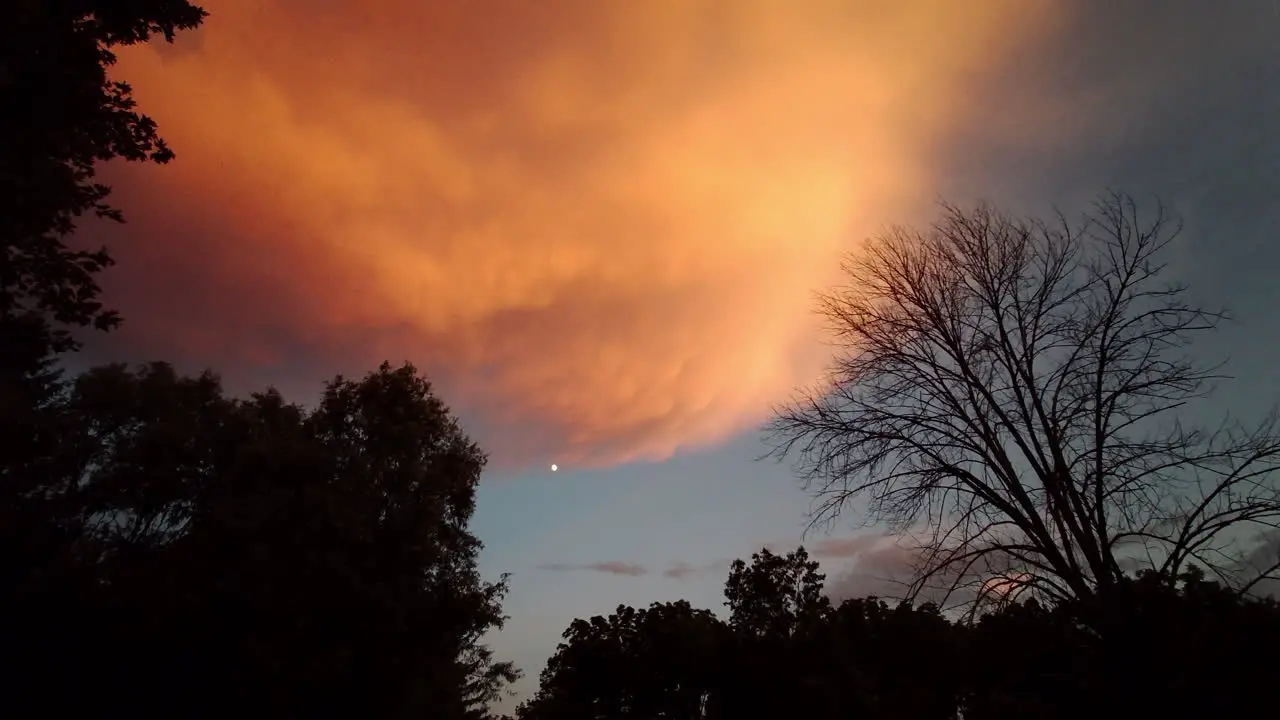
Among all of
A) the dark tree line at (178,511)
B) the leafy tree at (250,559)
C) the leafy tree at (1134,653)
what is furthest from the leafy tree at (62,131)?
the leafy tree at (1134,653)

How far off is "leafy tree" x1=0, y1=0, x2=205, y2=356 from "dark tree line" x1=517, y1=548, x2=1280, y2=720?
1531 centimetres

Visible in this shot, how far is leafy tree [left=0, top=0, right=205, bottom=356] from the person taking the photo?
1049 cm

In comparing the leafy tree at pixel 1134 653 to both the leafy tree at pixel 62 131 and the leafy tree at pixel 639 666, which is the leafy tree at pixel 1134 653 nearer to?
the leafy tree at pixel 639 666

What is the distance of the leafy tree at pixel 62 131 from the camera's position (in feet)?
34.4

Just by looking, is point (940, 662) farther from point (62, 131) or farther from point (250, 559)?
point (250, 559)

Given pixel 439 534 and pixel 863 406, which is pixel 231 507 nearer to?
pixel 439 534

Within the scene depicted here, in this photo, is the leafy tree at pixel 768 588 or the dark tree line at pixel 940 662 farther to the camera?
the leafy tree at pixel 768 588

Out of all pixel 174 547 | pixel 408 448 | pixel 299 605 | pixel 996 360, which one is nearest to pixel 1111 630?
pixel 996 360

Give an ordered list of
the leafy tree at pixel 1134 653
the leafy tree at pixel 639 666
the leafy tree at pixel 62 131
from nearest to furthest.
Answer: the leafy tree at pixel 1134 653, the leafy tree at pixel 62 131, the leafy tree at pixel 639 666

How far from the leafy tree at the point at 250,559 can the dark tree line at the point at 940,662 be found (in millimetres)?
6313

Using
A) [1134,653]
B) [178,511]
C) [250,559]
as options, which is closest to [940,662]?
[1134,653]

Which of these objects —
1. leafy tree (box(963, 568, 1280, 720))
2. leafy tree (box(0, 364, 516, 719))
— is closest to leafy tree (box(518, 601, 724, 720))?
leafy tree (box(0, 364, 516, 719))

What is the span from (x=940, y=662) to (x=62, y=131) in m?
18.2

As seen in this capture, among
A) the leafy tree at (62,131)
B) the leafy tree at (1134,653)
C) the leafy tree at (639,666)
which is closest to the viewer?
the leafy tree at (1134,653)
